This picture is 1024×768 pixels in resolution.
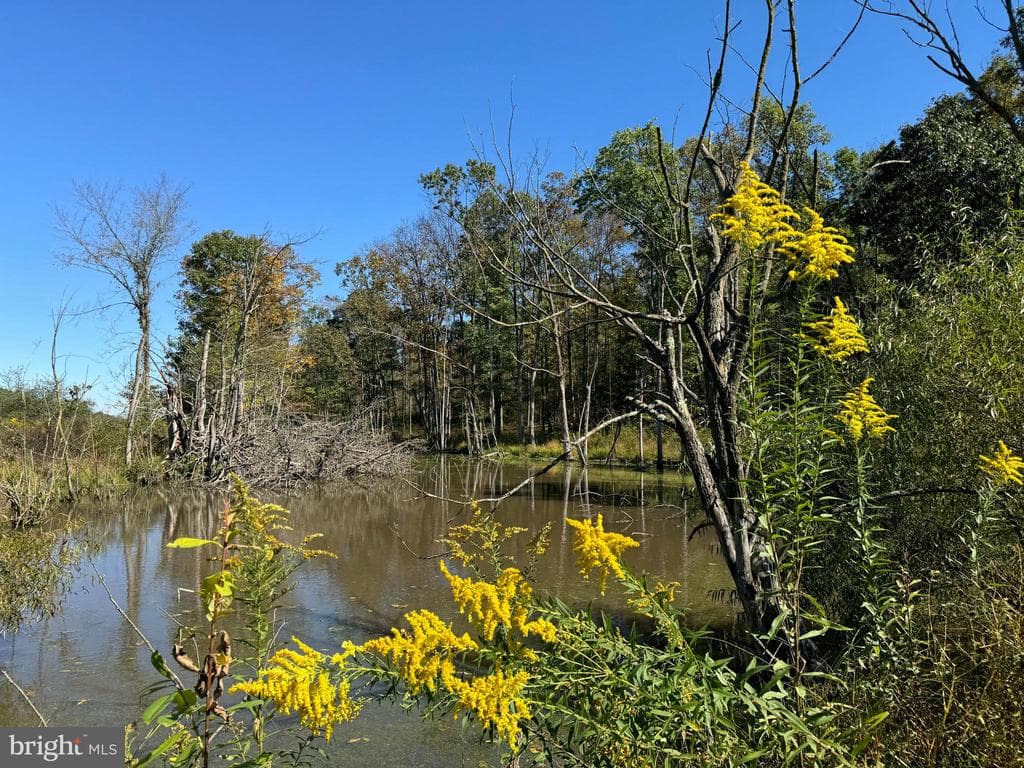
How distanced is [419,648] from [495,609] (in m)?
0.22

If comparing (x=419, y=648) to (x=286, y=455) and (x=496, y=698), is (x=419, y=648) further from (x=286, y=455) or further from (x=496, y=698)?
(x=286, y=455)

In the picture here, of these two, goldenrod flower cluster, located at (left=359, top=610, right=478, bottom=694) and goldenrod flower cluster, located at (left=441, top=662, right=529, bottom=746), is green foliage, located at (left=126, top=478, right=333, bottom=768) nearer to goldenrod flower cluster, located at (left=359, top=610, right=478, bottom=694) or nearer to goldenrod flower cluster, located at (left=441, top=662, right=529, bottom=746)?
goldenrod flower cluster, located at (left=359, top=610, right=478, bottom=694)

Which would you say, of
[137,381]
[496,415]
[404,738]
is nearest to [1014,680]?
[404,738]

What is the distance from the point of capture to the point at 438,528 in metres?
9.76

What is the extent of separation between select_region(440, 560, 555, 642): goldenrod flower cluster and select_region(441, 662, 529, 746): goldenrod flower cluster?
0.12m

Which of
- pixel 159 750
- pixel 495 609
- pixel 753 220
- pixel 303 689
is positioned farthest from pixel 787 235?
pixel 159 750

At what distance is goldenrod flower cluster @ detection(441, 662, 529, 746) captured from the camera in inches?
56.5

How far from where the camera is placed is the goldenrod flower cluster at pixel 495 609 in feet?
5.27

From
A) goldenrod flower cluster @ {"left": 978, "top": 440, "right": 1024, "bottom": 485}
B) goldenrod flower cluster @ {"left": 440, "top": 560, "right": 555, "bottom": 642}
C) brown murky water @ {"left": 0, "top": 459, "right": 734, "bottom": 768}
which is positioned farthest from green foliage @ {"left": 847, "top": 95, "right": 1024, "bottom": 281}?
goldenrod flower cluster @ {"left": 440, "top": 560, "right": 555, "bottom": 642}

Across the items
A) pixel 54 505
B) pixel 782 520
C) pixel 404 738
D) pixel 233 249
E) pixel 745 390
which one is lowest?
pixel 404 738

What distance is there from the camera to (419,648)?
4.98 feet

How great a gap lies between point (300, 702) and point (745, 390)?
1551 mm

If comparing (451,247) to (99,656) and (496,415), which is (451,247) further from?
(99,656)

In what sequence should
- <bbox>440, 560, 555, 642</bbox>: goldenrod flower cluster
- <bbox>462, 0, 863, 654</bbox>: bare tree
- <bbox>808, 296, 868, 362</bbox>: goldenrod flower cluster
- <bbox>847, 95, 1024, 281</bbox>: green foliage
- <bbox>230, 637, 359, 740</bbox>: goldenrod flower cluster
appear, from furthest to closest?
<bbox>847, 95, 1024, 281</bbox>: green foliage < <bbox>462, 0, 863, 654</bbox>: bare tree < <bbox>808, 296, 868, 362</bbox>: goldenrod flower cluster < <bbox>440, 560, 555, 642</bbox>: goldenrod flower cluster < <bbox>230, 637, 359, 740</bbox>: goldenrod flower cluster
